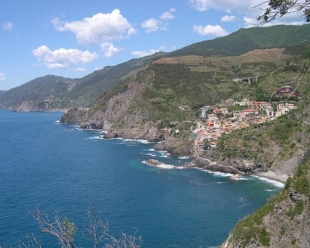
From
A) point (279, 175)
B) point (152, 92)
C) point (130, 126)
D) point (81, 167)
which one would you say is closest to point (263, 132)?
point (279, 175)

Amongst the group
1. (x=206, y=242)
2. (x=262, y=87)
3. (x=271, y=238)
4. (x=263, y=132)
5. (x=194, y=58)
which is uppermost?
(x=194, y=58)

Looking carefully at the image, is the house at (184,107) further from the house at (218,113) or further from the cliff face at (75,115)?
the cliff face at (75,115)

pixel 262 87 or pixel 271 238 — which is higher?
pixel 262 87

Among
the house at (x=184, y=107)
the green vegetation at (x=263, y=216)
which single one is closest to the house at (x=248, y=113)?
the house at (x=184, y=107)


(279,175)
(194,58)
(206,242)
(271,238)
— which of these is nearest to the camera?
(271,238)

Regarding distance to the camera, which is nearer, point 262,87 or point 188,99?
point 262,87

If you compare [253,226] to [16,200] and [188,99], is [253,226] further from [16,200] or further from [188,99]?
[188,99]
